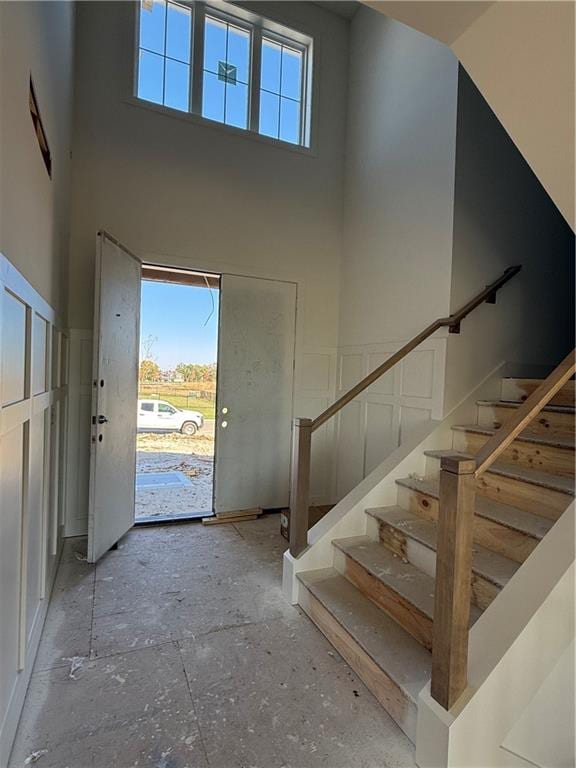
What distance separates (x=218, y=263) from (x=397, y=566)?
2794 mm

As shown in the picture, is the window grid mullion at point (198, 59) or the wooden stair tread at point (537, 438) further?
the window grid mullion at point (198, 59)

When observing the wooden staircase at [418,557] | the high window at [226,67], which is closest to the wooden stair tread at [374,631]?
the wooden staircase at [418,557]

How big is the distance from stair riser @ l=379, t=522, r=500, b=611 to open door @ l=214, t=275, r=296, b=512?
1.67 metres

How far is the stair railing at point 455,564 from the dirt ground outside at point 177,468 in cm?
274

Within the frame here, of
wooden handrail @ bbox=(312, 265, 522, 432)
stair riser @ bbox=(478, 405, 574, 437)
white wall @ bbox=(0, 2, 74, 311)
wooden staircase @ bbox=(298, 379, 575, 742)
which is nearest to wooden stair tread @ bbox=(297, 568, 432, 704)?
wooden staircase @ bbox=(298, 379, 575, 742)

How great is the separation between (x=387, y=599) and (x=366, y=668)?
1.07 ft

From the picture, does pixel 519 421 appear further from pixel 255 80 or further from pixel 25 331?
pixel 255 80

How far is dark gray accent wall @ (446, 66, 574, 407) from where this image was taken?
270 centimetres

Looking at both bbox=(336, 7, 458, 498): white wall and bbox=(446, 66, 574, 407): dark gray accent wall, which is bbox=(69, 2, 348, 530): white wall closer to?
bbox=(336, 7, 458, 498): white wall

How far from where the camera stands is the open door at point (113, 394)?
8.80 ft

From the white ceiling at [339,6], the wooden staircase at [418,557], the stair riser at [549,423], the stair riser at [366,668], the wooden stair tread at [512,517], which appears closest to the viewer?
the stair riser at [366,668]

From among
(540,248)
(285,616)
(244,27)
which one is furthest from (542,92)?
(244,27)

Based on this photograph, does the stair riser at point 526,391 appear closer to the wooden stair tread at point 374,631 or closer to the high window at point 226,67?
the wooden stair tread at point 374,631

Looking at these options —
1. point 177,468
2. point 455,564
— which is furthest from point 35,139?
point 177,468
